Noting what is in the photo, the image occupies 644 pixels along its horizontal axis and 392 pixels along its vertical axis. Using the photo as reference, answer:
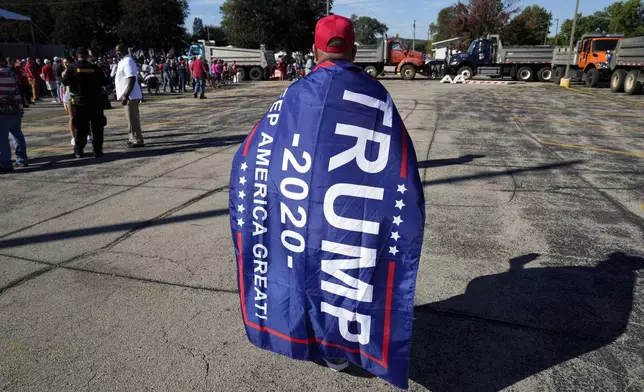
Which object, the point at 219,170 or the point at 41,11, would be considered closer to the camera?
the point at 219,170

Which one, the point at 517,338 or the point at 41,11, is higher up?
the point at 41,11

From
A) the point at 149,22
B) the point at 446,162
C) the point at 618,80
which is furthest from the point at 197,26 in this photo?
the point at 446,162

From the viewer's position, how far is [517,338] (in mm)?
2713

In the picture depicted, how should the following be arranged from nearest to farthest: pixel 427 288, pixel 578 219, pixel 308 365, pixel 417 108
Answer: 1. pixel 308 365
2. pixel 427 288
3. pixel 578 219
4. pixel 417 108

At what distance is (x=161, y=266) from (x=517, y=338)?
282 cm

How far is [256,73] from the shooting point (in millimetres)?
32656

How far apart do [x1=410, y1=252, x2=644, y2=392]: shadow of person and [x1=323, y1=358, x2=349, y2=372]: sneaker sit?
1.36 feet

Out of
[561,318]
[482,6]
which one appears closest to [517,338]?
[561,318]

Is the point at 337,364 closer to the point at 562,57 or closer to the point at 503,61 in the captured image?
the point at 562,57

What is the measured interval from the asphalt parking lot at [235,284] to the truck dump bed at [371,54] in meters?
24.5

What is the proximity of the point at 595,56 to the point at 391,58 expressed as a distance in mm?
13023

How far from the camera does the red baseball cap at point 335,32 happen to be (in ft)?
6.61

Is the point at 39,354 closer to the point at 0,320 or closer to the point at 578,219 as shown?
the point at 0,320

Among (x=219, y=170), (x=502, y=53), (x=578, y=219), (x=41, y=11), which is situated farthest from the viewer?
(x=41, y=11)
